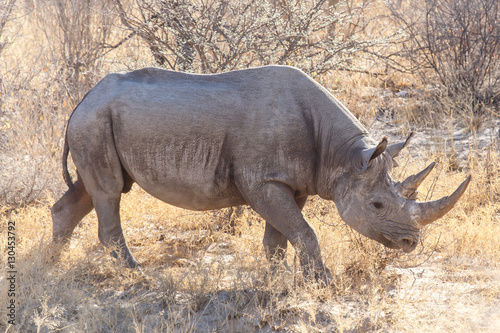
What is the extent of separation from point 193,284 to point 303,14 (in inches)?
149

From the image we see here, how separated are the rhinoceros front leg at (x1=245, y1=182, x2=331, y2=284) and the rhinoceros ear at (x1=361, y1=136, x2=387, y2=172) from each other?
63 centimetres

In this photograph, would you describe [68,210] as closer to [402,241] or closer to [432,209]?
[402,241]

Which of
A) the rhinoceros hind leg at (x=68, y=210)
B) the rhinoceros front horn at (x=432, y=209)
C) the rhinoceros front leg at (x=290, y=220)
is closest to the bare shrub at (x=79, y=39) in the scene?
the rhinoceros hind leg at (x=68, y=210)

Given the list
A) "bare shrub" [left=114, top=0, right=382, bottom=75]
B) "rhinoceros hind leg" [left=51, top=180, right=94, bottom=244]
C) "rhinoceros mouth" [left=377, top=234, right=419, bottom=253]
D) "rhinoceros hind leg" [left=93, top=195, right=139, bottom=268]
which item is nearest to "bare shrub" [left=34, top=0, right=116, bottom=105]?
"bare shrub" [left=114, top=0, right=382, bottom=75]

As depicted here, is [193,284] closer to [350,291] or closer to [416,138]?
[350,291]

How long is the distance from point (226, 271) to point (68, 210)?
1.60 meters

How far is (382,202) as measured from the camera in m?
4.50

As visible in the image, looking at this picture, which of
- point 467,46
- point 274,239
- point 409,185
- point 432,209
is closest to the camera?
point 432,209

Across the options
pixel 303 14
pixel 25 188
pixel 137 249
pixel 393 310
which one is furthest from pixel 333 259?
pixel 25 188

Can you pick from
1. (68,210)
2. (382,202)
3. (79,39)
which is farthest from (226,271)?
(79,39)

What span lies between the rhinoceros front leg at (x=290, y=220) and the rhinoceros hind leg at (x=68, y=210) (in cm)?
177

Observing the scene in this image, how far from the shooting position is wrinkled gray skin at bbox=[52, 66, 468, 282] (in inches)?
180

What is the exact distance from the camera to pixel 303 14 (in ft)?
23.3

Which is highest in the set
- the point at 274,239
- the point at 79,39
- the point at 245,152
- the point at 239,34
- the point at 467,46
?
the point at 239,34
